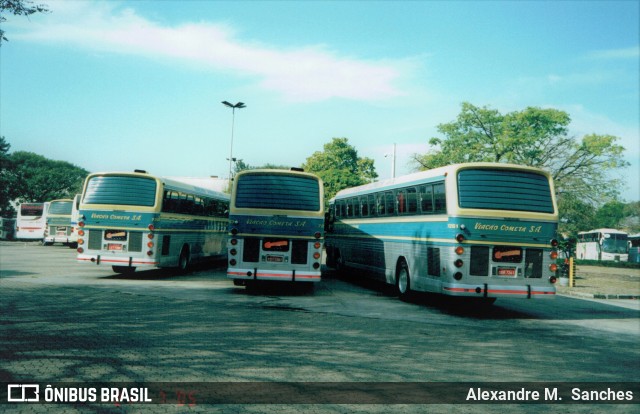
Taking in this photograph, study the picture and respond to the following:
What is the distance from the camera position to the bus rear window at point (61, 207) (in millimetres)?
34906

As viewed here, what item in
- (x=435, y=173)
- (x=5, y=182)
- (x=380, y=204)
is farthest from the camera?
(x=5, y=182)

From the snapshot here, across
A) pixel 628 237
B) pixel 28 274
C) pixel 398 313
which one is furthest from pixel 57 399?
pixel 628 237

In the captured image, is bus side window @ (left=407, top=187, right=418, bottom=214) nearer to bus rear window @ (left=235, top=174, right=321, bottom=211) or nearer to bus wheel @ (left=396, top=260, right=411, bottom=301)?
bus wheel @ (left=396, top=260, right=411, bottom=301)

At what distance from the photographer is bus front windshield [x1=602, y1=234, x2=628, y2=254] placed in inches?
2381

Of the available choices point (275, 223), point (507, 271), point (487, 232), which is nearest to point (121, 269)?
point (275, 223)

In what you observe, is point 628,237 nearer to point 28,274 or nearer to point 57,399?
point 28,274

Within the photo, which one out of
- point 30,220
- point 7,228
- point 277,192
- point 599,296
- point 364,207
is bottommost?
point 599,296

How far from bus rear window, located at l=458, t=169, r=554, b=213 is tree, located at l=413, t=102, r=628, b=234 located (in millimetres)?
21004

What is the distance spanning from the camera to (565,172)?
34.6 meters

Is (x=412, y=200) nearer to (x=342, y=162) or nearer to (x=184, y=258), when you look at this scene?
(x=184, y=258)

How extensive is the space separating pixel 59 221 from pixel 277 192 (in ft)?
86.4

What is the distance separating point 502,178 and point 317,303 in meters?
5.06

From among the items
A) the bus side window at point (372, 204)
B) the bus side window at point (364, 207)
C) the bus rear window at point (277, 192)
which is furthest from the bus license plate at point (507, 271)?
the bus side window at point (364, 207)

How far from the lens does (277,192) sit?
14188 millimetres
